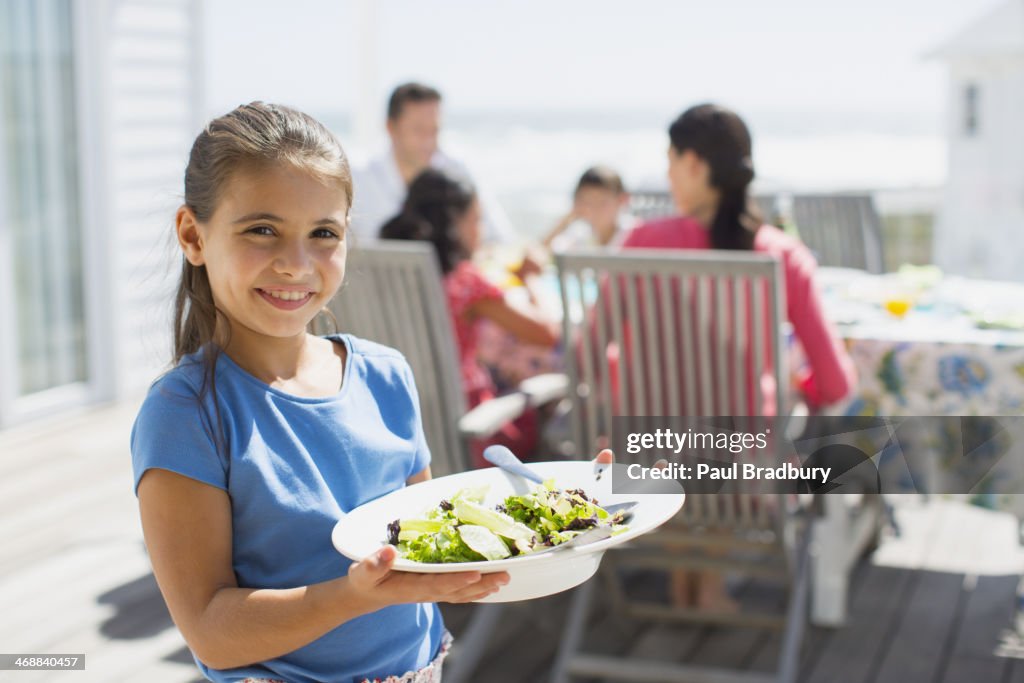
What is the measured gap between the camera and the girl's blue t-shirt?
3.63ft

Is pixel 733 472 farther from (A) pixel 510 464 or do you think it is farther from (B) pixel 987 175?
(B) pixel 987 175

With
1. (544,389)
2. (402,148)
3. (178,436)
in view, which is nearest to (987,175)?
(402,148)

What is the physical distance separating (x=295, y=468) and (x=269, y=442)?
0.04 metres

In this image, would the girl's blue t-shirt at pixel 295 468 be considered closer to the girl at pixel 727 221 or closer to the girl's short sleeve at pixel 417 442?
the girl's short sleeve at pixel 417 442

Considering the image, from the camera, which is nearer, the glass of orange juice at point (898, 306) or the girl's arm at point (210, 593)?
the girl's arm at point (210, 593)

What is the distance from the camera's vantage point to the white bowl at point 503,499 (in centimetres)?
101

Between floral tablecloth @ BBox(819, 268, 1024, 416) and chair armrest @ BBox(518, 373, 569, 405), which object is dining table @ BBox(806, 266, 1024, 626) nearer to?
floral tablecloth @ BBox(819, 268, 1024, 416)

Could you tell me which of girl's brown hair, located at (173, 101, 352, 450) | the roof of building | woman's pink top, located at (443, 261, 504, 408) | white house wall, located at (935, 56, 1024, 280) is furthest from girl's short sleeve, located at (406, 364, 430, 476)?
the roof of building

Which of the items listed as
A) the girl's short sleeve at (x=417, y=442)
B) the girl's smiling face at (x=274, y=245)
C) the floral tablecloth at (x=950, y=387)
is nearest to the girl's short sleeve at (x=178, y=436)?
the girl's smiling face at (x=274, y=245)

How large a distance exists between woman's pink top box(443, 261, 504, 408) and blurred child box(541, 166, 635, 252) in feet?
4.47

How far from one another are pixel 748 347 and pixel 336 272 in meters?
1.48

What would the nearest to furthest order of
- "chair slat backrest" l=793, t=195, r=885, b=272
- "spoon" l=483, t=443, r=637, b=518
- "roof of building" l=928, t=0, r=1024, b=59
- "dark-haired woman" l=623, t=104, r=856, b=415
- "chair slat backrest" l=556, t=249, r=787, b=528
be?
1. "spoon" l=483, t=443, r=637, b=518
2. "chair slat backrest" l=556, t=249, r=787, b=528
3. "dark-haired woman" l=623, t=104, r=856, b=415
4. "chair slat backrest" l=793, t=195, r=885, b=272
5. "roof of building" l=928, t=0, r=1024, b=59

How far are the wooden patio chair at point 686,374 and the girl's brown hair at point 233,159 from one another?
4.31ft

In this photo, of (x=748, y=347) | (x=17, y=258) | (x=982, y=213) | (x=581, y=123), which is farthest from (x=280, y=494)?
(x=581, y=123)
